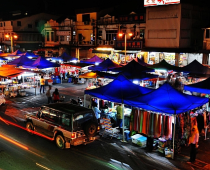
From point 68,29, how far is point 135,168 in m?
41.3

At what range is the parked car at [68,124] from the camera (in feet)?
34.5

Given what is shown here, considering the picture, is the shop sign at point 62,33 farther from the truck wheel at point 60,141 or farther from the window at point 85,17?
the truck wheel at point 60,141

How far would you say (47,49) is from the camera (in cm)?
5053

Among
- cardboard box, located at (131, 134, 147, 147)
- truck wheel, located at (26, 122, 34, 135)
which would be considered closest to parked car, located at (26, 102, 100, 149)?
truck wheel, located at (26, 122, 34, 135)

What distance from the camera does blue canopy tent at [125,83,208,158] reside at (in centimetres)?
1037

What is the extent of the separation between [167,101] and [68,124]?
4.57 meters

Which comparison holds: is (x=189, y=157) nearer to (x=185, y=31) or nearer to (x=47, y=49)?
(x=185, y=31)

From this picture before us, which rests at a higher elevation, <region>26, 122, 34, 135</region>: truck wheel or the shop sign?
the shop sign

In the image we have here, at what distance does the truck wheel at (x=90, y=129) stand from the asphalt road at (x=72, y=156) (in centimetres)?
85

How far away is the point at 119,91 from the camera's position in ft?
42.3

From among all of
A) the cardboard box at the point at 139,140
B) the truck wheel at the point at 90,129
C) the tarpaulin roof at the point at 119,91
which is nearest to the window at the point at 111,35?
the tarpaulin roof at the point at 119,91

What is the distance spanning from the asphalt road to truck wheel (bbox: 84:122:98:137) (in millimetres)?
853

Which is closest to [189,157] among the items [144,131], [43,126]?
[144,131]

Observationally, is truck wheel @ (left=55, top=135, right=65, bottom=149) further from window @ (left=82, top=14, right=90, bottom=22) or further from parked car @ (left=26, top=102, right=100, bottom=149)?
window @ (left=82, top=14, right=90, bottom=22)
